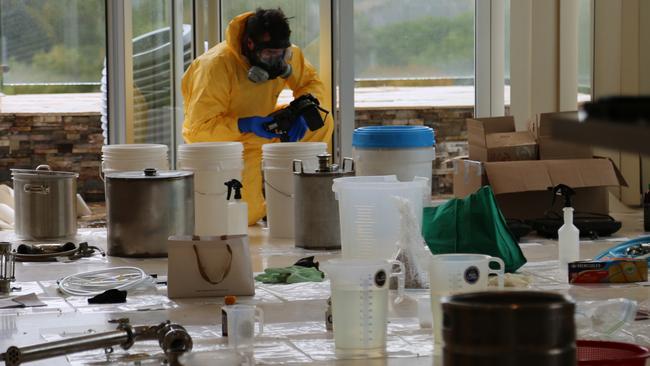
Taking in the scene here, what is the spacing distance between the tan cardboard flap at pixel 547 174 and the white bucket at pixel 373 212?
1157mm

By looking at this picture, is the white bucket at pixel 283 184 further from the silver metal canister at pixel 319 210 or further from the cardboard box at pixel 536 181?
the cardboard box at pixel 536 181

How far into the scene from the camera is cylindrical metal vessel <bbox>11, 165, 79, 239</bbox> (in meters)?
4.07

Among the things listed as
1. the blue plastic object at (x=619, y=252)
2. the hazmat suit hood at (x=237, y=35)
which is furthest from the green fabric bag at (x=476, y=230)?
the hazmat suit hood at (x=237, y=35)

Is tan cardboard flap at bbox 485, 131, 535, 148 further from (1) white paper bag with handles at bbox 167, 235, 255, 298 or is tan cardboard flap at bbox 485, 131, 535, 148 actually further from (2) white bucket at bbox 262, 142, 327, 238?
(1) white paper bag with handles at bbox 167, 235, 255, 298

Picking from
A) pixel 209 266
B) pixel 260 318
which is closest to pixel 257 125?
pixel 209 266

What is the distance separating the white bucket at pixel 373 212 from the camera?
3.29m

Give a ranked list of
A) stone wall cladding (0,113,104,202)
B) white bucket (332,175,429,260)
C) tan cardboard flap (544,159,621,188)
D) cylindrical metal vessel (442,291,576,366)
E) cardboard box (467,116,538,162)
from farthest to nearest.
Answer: stone wall cladding (0,113,104,202), cardboard box (467,116,538,162), tan cardboard flap (544,159,621,188), white bucket (332,175,429,260), cylindrical metal vessel (442,291,576,366)

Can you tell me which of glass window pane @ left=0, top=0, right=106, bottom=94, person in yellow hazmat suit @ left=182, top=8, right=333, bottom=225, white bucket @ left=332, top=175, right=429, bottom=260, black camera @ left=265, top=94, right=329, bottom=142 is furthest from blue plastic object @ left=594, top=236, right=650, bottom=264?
glass window pane @ left=0, top=0, right=106, bottom=94

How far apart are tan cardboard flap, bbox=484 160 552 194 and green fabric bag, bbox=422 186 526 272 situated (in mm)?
1171

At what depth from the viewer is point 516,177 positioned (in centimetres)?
448

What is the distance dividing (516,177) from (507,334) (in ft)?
11.1

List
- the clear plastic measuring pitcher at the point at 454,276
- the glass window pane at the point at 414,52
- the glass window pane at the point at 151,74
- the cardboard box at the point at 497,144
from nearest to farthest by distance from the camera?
the clear plastic measuring pitcher at the point at 454,276
the cardboard box at the point at 497,144
the glass window pane at the point at 151,74
the glass window pane at the point at 414,52

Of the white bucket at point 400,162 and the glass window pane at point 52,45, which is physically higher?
the glass window pane at point 52,45

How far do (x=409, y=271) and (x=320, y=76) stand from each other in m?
3.52
